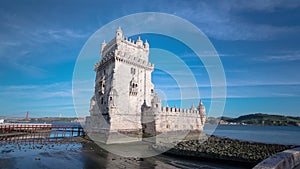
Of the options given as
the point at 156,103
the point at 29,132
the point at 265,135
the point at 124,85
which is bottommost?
the point at 265,135

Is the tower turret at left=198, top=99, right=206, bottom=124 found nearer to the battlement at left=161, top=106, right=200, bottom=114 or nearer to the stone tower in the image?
the battlement at left=161, top=106, right=200, bottom=114

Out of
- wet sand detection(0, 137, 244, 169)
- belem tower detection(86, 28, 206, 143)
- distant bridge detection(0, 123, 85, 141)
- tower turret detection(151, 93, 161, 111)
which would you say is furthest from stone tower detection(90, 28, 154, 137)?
distant bridge detection(0, 123, 85, 141)

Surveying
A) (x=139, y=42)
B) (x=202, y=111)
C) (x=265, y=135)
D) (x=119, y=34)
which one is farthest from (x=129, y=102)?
(x=265, y=135)

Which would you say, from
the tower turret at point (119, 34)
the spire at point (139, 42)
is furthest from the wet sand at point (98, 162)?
the spire at point (139, 42)

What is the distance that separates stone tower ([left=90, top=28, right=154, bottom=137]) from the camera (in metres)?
30.0

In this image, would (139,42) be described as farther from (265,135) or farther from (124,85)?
(265,135)

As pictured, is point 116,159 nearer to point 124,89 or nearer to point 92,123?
point 124,89

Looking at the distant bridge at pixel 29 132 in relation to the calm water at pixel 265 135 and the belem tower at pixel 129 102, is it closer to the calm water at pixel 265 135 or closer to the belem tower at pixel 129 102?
the belem tower at pixel 129 102

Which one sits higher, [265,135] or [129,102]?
[129,102]

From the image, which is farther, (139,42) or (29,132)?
(29,132)

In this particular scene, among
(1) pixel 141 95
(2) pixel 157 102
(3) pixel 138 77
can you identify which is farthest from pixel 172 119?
(3) pixel 138 77

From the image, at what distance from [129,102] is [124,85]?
9.63 feet

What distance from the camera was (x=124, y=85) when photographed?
1256 inches

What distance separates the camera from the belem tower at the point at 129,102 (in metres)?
30.0
